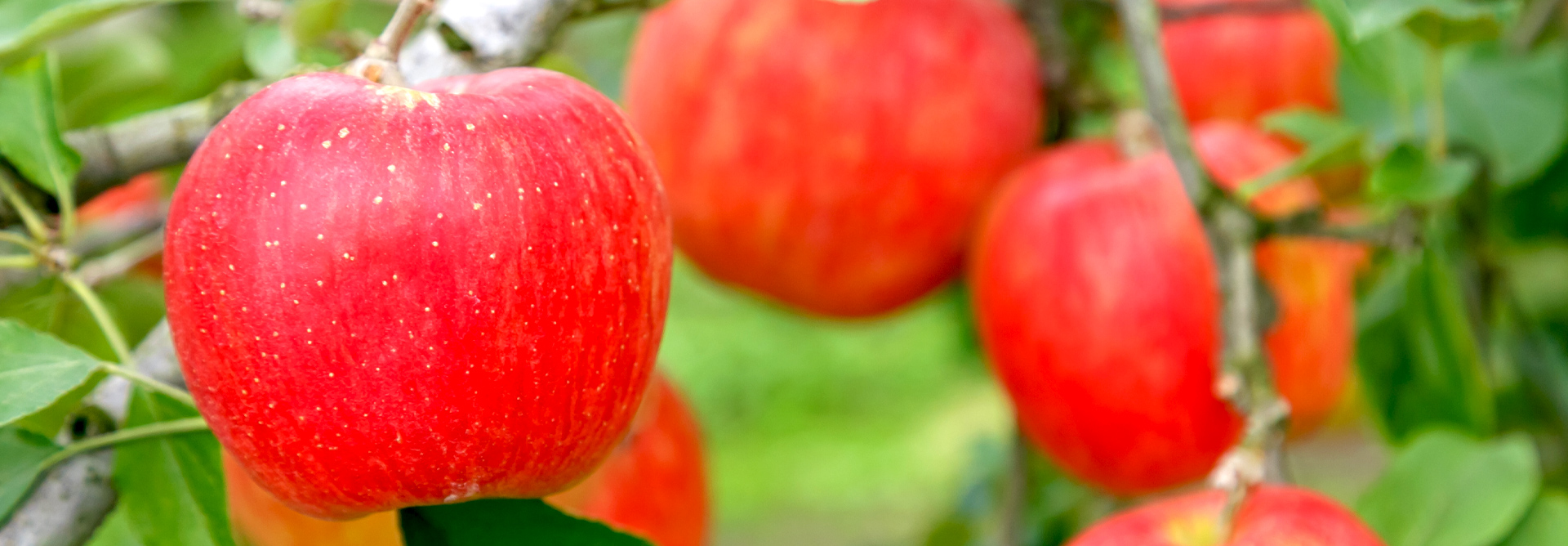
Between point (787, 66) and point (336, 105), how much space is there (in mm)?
339

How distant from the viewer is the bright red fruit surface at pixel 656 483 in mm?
532

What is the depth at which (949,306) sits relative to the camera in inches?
38.3

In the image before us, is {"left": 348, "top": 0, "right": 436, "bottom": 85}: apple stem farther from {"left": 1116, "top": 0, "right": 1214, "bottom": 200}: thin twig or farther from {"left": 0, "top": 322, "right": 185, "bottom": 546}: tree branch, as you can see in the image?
{"left": 1116, "top": 0, "right": 1214, "bottom": 200}: thin twig

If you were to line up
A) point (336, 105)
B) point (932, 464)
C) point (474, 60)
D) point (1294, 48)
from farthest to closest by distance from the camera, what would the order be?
point (932, 464), point (1294, 48), point (474, 60), point (336, 105)

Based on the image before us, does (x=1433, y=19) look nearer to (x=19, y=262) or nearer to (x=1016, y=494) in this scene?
(x=1016, y=494)

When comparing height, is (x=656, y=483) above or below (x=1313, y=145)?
below

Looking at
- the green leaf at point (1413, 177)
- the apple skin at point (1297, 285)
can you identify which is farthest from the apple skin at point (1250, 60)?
the green leaf at point (1413, 177)

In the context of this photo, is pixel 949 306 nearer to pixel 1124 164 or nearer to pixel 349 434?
pixel 1124 164

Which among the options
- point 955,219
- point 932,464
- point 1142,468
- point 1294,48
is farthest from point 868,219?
point 932,464

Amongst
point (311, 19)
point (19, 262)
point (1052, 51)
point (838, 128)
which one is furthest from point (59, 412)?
point (1052, 51)

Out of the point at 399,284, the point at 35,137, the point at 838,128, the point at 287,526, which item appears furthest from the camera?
the point at 838,128

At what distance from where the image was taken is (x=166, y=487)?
0.35m

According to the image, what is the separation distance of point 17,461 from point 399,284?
0.15 meters

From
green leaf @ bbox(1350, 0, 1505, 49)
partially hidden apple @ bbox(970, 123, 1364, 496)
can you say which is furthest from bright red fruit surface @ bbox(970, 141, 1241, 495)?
green leaf @ bbox(1350, 0, 1505, 49)
